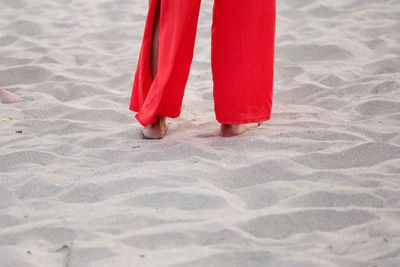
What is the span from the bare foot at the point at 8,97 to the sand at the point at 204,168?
0.05 m

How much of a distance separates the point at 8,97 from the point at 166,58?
4.05 ft

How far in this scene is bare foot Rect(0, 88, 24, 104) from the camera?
2929 mm

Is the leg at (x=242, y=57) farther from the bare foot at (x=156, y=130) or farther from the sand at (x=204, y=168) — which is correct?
the bare foot at (x=156, y=130)

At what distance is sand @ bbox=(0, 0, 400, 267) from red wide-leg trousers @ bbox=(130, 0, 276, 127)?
0.15 metres

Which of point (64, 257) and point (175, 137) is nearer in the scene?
point (64, 257)

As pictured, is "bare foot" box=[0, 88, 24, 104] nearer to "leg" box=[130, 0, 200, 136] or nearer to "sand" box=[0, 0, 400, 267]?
"sand" box=[0, 0, 400, 267]

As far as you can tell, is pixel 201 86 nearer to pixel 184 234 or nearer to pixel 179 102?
pixel 179 102

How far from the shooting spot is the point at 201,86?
3.21 m

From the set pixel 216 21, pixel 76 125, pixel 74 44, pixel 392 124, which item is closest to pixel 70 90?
pixel 76 125

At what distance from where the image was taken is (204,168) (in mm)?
1896

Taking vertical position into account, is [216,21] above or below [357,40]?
above

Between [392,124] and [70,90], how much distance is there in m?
1.79

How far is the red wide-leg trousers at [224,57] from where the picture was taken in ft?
6.88

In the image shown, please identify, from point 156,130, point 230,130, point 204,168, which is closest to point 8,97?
point 156,130
